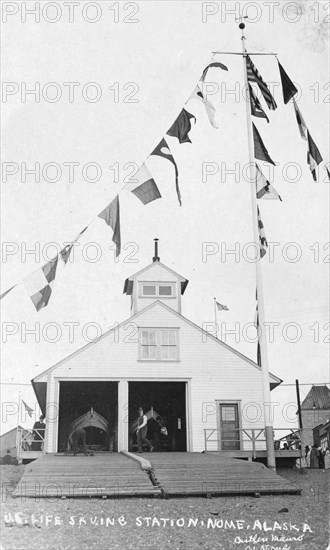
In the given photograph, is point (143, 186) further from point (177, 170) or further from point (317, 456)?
point (317, 456)

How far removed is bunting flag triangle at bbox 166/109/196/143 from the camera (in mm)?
13952

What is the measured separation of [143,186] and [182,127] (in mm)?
1811

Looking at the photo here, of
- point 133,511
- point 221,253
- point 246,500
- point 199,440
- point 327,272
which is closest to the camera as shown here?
point 133,511

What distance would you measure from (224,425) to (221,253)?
780 centimetres

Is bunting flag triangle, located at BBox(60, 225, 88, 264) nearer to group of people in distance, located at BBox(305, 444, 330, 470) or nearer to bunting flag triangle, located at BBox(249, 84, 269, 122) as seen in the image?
bunting flag triangle, located at BBox(249, 84, 269, 122)

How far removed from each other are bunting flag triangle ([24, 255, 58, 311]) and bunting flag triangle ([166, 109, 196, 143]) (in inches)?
158

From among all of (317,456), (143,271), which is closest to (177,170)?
(143,271)

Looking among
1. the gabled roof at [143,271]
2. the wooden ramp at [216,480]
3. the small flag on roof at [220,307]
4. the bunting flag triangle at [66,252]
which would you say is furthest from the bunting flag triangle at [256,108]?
the gabled roof at [143,271]

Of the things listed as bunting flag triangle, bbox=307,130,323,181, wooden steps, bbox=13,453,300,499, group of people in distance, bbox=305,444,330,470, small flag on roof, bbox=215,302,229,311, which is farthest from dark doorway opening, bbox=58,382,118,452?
bunting flag triangle, bbox=307,130,323,181

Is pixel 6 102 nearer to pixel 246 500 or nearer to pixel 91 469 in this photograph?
pixel 91 469

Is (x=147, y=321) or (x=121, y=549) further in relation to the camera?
(x=147, y=321)

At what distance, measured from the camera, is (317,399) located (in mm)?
61094

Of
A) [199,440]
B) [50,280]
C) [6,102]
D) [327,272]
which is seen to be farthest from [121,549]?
[199,440]

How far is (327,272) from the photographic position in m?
14.4
